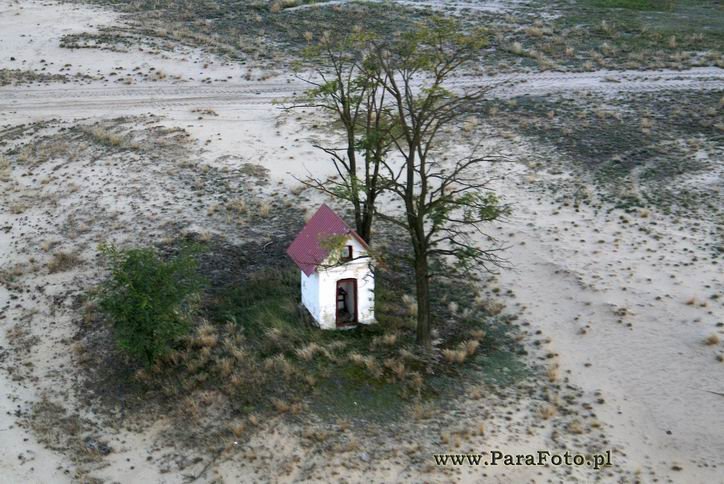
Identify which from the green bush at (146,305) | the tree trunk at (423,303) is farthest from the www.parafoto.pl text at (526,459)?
the green bush at (146,305)

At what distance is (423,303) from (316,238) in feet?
10.2

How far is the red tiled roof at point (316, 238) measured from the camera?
806 inches

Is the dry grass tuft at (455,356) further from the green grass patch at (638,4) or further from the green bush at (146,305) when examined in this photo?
the green grass patch at (638,4)

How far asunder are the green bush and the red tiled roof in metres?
2.74

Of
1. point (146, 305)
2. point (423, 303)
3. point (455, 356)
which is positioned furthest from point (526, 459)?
point (146, 305)

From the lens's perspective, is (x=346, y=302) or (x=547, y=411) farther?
(x=346, y=302)

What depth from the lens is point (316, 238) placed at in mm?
21125

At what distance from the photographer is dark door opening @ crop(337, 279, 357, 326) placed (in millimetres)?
Result: 21469

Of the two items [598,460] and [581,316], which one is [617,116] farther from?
[598,460]

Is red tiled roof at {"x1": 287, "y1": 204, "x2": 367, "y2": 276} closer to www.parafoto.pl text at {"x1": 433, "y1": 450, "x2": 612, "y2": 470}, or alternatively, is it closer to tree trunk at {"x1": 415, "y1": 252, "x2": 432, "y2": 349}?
tree trunk at {"x1": 415, "y1": 252, "x2": 432, "y2": 349}

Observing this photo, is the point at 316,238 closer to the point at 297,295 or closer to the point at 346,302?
the point at 346,302

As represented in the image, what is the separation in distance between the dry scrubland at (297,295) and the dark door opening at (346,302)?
651 mm

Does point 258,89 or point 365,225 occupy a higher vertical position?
point 258,89

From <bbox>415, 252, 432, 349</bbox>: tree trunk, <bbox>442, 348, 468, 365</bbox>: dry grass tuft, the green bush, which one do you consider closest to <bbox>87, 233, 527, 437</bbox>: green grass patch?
<bbox>442, 348, 468, 365</bbox>: dry grass tuft
